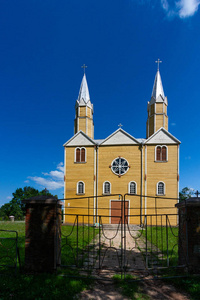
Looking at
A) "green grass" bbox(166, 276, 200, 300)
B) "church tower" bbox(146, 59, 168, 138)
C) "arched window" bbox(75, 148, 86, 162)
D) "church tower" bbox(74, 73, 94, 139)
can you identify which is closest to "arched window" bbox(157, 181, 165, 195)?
"church tower" bbox(146, 59, 168, 138)

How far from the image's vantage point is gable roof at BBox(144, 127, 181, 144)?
805 inches

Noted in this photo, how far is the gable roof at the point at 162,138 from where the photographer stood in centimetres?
2045

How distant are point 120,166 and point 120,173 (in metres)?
0.77

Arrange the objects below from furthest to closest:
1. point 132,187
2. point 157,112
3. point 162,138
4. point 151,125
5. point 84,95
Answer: point 84,95 < point 151,125 < point 157,112 < point 162,138 < point 132,187

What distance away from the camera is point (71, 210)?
20438 millimetres

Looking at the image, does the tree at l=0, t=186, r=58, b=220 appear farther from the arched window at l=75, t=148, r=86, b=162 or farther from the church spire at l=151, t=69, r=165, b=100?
the church spire at l=151, t=69, r=165, b=100

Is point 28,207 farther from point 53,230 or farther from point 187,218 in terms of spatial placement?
point 187,218

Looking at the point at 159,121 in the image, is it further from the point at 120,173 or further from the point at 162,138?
the point at 120,173

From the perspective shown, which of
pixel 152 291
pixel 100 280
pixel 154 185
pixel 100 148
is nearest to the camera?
pixel 152 291

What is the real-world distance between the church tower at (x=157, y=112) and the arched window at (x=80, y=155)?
28.9 ft

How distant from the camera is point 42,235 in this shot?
5223 millimetres

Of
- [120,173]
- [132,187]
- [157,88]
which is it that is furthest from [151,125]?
[132,187]

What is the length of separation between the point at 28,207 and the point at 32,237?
0.84 m

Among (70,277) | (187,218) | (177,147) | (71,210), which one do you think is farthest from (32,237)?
(177,147)
